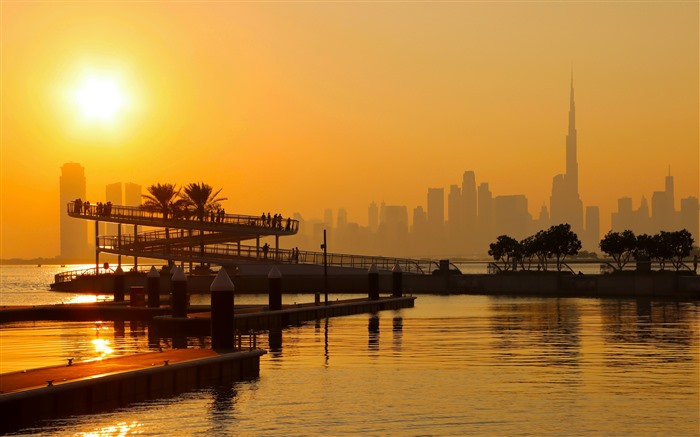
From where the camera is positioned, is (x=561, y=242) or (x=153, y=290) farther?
(x=561, y=242)

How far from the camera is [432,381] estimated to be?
37.0 meters

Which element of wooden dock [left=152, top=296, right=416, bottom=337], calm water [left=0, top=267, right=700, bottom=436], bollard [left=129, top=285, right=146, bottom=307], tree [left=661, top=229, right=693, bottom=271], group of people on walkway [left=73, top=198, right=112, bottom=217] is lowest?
calm water [left=0, top=267, right=700, bottom=436]

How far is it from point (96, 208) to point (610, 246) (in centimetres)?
5344

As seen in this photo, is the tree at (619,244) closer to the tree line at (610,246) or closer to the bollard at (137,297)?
the tree line at (610,246)

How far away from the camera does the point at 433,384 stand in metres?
36.3

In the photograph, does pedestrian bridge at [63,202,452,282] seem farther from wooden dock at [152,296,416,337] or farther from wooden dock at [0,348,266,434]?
wooden dock at [0,348,266,434]

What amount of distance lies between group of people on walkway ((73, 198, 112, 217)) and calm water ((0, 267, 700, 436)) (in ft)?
166

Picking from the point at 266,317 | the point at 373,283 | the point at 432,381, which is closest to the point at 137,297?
the point at 266,317

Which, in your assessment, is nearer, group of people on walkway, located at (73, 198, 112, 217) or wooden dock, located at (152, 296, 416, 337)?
wooden dock, located at (152, 296, 416, 337)

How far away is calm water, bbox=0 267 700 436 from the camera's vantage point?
95.5 feet

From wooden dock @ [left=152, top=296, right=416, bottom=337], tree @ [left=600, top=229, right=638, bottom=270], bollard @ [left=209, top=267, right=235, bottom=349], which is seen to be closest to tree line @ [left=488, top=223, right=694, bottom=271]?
tree @ [left=600, top=229, right=638, bottom=270]

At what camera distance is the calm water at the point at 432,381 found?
29.1 metres

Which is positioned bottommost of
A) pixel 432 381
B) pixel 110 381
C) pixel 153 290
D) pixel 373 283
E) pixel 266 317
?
pixel 432 381

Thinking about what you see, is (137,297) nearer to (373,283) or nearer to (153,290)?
(153,290)
